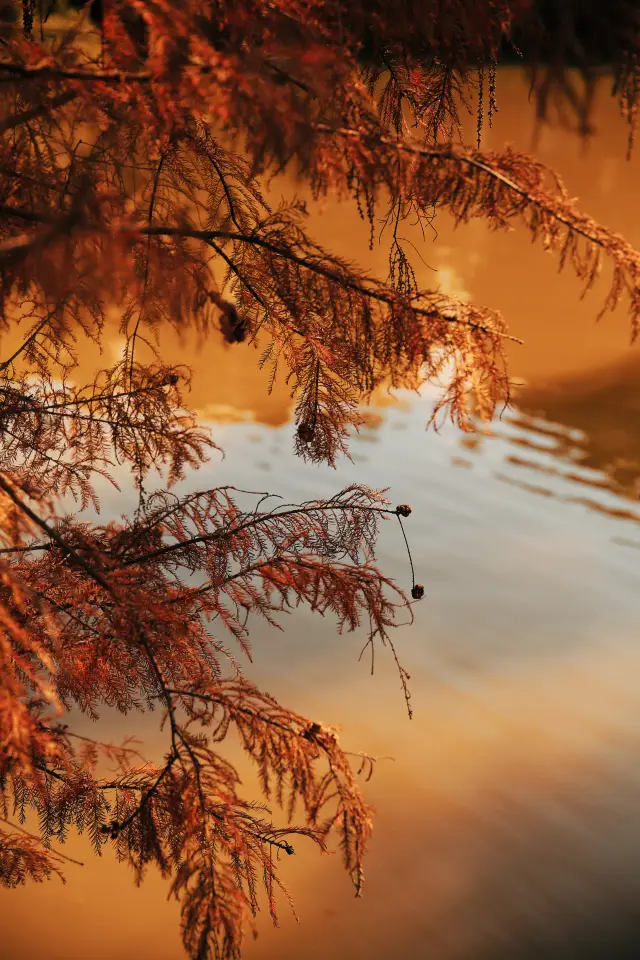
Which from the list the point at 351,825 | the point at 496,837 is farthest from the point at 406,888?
the point at 351,825

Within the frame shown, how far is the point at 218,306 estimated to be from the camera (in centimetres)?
178

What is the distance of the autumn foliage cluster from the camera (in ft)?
4.43

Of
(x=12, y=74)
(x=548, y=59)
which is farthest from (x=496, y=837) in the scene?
(x=12, y=74)

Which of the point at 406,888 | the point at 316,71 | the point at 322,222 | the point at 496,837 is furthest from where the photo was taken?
the point at 322,222

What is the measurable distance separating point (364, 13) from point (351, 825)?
133 cm

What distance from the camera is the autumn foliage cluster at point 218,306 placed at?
4.43ft

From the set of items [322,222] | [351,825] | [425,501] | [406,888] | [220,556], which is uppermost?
[322,222]

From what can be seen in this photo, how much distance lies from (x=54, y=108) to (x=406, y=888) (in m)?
2.16

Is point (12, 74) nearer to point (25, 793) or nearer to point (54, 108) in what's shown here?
point (54, 108)

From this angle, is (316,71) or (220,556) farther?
(220,556)

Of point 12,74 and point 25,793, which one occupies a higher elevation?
point 12,74

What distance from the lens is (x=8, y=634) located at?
193 centimetres

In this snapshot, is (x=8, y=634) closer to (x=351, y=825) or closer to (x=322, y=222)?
(x=351, y=825)

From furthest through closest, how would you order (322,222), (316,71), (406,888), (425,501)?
(322,222), (425,501), (406,888), (316,71)
